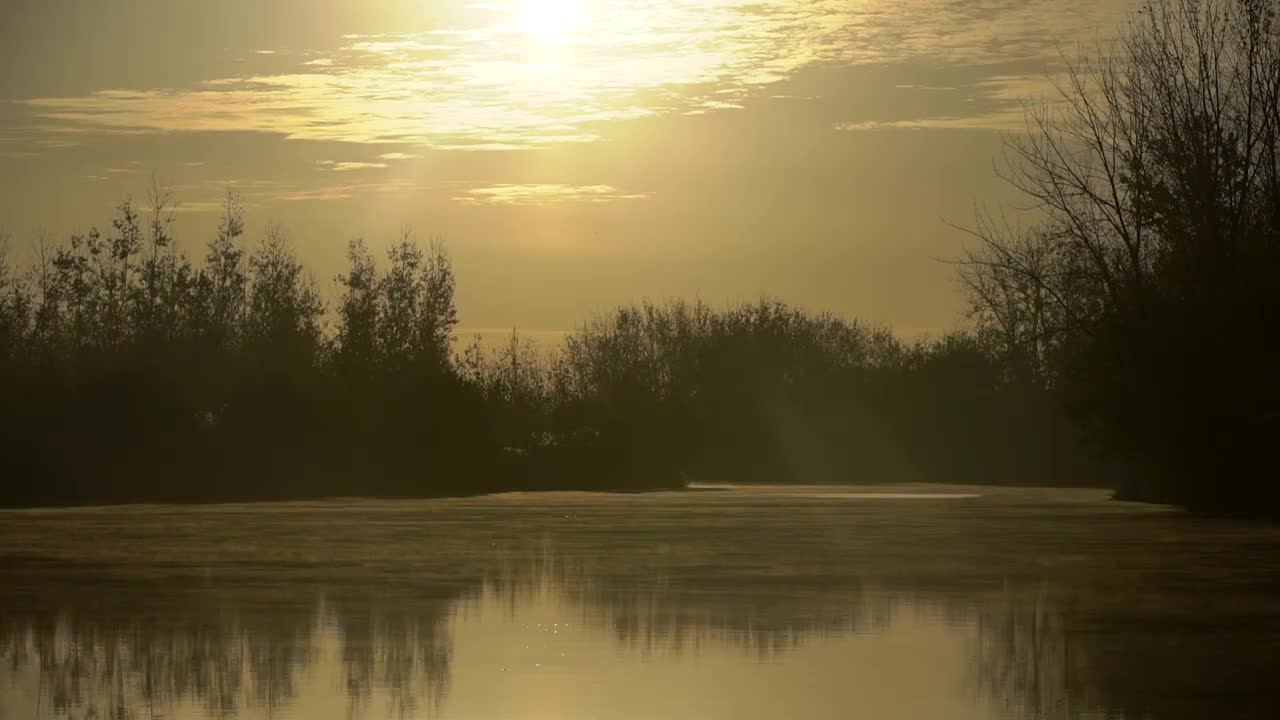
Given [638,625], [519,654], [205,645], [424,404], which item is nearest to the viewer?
[519,654]

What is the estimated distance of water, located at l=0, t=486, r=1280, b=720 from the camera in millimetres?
9953

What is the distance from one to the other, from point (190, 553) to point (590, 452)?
39.1 metres

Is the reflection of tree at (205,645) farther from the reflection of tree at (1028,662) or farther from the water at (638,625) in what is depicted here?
the reflection of tree at (1028,662)

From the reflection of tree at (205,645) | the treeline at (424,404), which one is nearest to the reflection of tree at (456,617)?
the reflection of tree at (205,645)

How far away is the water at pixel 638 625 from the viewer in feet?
32.7

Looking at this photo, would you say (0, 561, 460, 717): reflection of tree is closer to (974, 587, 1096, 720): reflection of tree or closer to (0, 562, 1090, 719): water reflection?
(0, 562, 1090, 719): water reflection

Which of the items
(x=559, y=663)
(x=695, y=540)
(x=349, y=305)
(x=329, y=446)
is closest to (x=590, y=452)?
(x=329, y=446)

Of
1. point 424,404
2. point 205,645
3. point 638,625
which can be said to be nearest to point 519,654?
point 638,625

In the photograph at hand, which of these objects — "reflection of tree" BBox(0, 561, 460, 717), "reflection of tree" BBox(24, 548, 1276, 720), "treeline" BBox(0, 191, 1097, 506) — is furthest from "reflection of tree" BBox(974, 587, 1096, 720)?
"treeline" BBox(0, 191, 1097, 506)

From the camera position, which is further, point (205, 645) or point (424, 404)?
point (424, 404)

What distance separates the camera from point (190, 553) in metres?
21.8

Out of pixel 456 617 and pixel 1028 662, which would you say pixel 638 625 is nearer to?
pixel 456 617

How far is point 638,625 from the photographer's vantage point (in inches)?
535

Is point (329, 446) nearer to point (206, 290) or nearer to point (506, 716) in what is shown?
point (206, 290)
